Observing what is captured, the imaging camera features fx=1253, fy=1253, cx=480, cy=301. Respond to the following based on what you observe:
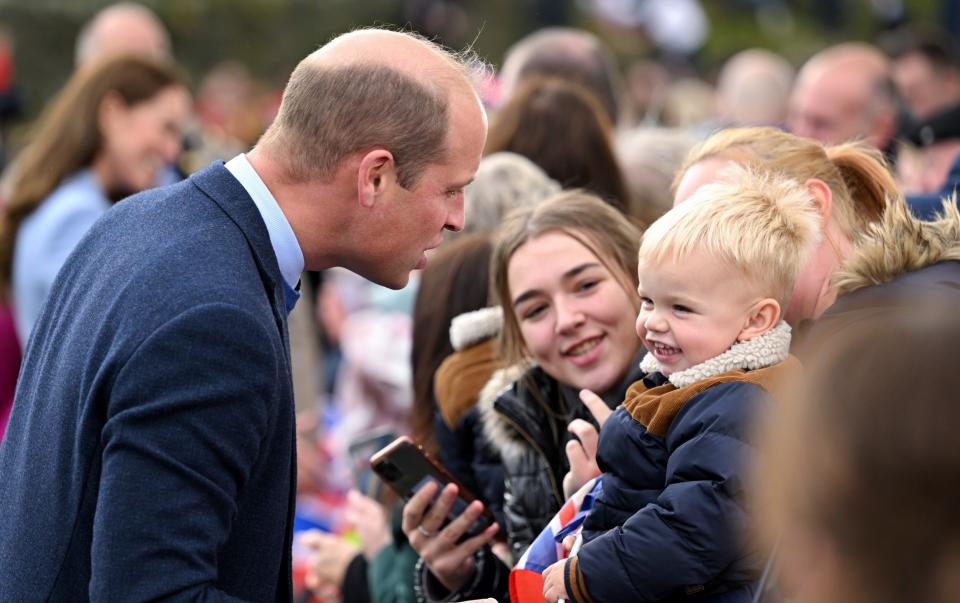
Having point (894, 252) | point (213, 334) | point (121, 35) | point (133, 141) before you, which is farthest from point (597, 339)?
point (121, 35)

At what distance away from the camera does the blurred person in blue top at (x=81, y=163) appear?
515 cm

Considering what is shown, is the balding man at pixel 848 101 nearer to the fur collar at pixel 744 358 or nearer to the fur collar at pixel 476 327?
the fur collar at pixel 476 327

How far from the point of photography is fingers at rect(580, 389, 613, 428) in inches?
118

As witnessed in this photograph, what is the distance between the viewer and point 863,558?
141cm

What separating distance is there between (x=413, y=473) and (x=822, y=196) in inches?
50.6

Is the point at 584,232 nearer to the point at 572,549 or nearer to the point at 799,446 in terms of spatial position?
the point at 572,549

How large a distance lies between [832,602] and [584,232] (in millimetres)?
1967

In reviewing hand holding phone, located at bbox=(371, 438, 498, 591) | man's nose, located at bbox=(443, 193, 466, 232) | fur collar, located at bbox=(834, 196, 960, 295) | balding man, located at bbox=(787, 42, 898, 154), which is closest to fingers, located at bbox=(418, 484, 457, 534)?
hand holding phone, located at bbox=(371, 438, 498, 591)

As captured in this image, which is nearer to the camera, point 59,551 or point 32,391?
point 59,551

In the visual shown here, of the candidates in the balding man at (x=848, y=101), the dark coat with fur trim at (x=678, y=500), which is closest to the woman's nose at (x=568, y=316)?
the dark coat with fur trim at (x=678, y=500)

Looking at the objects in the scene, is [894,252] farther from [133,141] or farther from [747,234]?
[133,141]

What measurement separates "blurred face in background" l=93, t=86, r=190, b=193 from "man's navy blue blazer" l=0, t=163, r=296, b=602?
289cm

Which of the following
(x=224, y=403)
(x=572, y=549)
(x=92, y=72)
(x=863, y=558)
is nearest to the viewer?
(x=863, y=558)

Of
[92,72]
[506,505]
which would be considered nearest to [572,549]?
[506,505]
